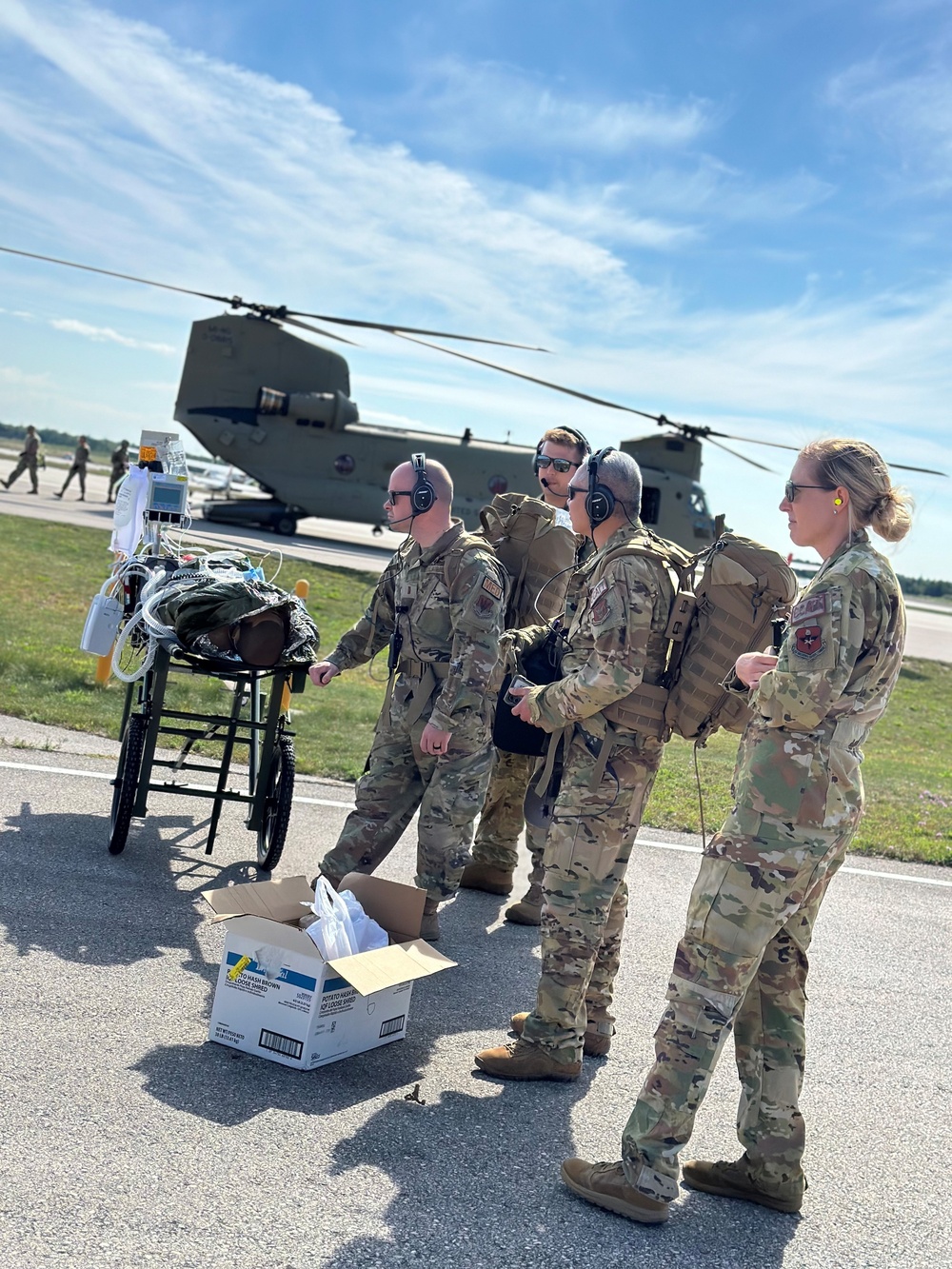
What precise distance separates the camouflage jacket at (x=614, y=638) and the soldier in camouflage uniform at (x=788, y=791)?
0.58 metres

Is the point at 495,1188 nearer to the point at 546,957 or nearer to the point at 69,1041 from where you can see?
the point at 546,957

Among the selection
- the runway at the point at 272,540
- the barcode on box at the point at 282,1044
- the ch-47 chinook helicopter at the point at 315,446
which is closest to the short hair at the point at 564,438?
the barcode on box at the point at 282,1044

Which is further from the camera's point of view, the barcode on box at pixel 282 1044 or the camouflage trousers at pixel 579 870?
the camouflage trousers at pixel 579 870

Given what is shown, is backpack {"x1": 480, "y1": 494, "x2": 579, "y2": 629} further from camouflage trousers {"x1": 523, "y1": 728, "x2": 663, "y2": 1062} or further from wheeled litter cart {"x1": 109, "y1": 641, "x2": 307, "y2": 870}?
camouflage trousers {"x1": 523, "y1": 728, "x2": 663, "y2": 1062}

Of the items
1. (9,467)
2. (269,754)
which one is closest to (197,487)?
(9,467)

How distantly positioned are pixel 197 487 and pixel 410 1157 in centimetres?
5973

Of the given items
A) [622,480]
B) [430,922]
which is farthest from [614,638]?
[430,922]

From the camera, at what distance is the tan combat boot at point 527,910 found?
600 cm

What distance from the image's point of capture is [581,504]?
14.2ft

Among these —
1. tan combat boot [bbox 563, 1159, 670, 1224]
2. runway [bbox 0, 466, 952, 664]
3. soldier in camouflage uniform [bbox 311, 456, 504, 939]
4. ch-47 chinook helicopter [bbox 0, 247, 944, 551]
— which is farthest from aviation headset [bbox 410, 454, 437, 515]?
ch-47 chinook helicopter [bbox 0, 247, 944, 551]

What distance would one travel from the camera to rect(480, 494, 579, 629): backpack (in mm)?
6082

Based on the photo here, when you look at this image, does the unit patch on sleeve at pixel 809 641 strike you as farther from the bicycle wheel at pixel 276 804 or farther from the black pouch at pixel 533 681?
the bicycle wheel at pixel 276 804

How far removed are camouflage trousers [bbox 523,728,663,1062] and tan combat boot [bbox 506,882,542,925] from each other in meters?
1.71

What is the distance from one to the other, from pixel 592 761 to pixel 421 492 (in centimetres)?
177
